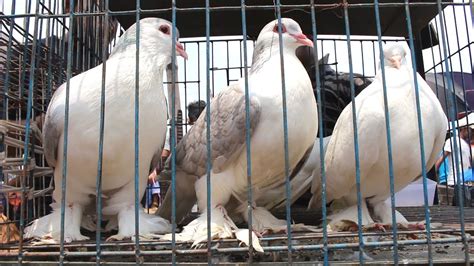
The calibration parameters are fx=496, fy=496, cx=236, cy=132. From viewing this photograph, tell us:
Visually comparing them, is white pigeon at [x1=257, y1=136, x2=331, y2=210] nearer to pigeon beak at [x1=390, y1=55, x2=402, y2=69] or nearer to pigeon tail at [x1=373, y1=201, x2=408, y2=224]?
pigeon tail at [x1=373, y1=201, x2=408, y2=224]

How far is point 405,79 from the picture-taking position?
277cm

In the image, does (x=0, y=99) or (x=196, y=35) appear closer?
(x=0, y=99)

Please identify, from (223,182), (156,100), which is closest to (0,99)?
(156,100)

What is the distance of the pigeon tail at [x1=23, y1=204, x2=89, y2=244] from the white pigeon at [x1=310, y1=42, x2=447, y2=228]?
1.31m

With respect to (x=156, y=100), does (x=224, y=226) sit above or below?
below

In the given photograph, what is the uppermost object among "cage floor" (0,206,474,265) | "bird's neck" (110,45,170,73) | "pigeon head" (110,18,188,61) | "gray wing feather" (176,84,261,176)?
"pigeon head" (110,18,188,61)

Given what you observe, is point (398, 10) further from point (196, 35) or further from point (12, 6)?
point (12, 6)

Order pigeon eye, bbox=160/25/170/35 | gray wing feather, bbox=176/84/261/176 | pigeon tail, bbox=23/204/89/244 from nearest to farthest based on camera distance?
pigeon tail, bbox=23/204/89/244 < gray wing feather, bbox=176/84/261/176 < pigeon eye, bbox=160/25/170/35

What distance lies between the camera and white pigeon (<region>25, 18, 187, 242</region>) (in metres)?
2.31

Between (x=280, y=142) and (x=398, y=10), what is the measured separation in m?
1.93

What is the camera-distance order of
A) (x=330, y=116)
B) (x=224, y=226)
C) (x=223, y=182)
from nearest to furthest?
(x=224, y=226) < (x=223, y=182) < (x=330, y=116)

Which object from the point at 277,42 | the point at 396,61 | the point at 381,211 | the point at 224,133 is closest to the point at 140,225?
the point at 224,133

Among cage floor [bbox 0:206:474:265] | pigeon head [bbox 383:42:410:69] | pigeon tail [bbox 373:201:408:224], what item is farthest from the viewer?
pigeon head [bbox 383:42:410:69]

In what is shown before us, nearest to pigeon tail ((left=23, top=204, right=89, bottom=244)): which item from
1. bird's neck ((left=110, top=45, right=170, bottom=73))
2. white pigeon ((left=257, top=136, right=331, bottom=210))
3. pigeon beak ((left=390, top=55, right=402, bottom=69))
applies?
bird's neck ((left=110, top=45, right=170, bottom=73))
